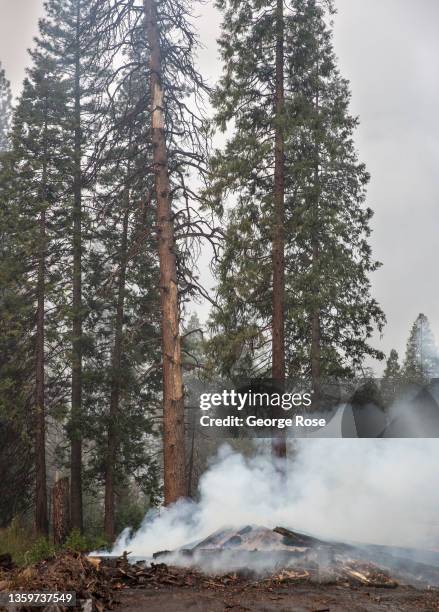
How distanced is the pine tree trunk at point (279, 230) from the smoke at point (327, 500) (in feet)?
6.68

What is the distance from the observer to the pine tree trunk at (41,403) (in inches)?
650

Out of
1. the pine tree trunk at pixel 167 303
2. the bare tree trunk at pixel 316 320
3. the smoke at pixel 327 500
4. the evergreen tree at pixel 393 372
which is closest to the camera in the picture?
the smoke at pixel 327 500

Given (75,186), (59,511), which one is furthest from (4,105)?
(59,511)

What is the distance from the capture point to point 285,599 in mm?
7082

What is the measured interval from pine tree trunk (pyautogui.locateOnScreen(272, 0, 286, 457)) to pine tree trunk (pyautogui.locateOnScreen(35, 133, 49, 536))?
24.3 ft

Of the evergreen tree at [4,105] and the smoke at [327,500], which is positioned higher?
the evergreen tree at [4,105]

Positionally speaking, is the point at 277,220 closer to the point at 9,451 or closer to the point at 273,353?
the point at 273,353

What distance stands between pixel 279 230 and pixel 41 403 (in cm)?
875

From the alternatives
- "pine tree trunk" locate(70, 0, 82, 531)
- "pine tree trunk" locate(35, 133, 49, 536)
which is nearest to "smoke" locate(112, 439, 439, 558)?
"pine tree trunk" locate(35, 133, 49, 536)

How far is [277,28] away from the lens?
15.2 metres

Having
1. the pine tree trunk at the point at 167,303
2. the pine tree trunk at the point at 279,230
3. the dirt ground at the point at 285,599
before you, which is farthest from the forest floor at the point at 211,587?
the pine tree trunk at the point at 279,230

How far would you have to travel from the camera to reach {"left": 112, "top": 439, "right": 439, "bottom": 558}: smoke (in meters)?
10.4

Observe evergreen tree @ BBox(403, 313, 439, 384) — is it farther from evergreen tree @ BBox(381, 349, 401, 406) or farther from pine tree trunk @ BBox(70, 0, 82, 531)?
pine tree trunk @ BBox(70, 0, 82, 531)

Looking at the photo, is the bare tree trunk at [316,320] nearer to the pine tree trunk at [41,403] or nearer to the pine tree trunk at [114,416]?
the pine tree trunk at [114,416]
